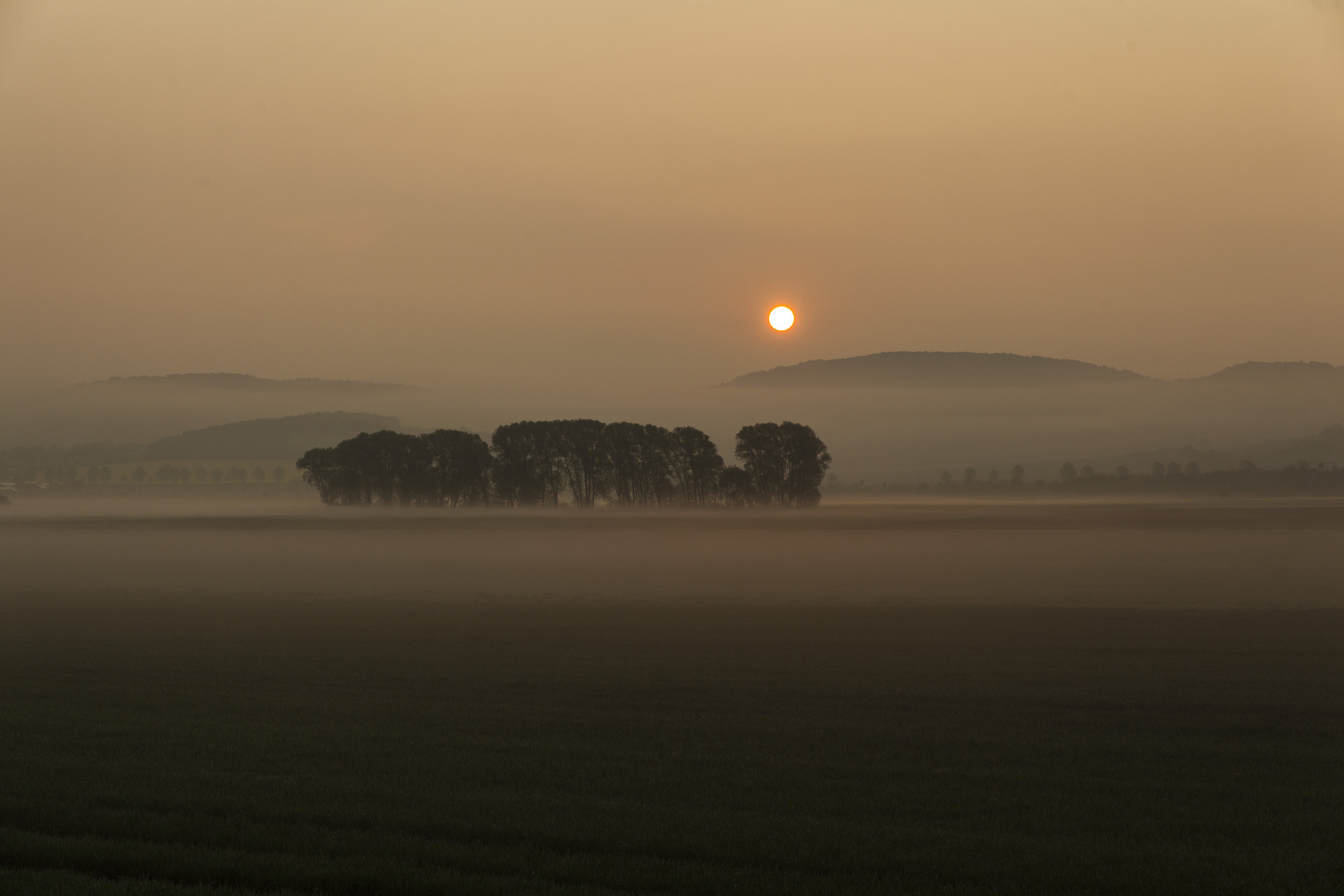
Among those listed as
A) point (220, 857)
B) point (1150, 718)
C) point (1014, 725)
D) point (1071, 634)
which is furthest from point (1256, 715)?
→ point (220, 857)

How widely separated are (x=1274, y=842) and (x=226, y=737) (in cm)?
1441

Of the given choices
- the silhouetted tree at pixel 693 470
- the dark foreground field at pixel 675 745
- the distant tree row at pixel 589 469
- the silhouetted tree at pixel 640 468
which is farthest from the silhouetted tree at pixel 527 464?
the dark foreground field at pixel 675 745

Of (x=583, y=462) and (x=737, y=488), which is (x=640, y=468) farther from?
(x=737, y=488)

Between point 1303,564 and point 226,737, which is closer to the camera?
point 226,737

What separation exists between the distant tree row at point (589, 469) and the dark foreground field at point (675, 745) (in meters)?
120

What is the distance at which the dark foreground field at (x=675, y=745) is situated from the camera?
11.1 m

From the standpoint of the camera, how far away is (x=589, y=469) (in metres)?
164

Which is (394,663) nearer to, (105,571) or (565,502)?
(105,571)

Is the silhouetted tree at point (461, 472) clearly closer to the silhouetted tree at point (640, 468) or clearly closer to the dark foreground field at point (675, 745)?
the silhouetted tree at point (640, 468)

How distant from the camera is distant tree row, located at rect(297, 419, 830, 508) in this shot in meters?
162

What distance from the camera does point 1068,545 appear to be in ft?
262

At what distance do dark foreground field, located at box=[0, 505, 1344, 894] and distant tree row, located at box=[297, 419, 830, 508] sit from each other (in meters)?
120

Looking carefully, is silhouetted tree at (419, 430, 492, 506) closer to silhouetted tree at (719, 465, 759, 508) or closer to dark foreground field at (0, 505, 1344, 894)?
silhouetted tree at (719, 465, 759, 508)

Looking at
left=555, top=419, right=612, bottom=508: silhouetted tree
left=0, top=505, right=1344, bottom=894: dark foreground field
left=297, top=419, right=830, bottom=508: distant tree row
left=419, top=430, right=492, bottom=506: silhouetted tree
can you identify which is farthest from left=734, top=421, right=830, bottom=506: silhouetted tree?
left=0, top=505, right=1344, bottom=894: dark foreground field
